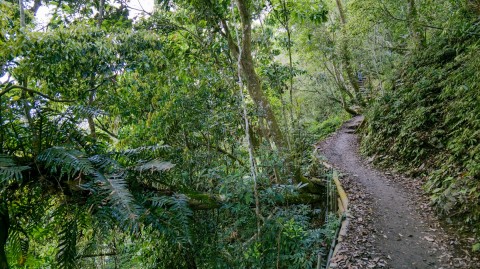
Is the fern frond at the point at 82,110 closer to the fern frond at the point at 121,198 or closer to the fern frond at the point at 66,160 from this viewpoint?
the fern frond at the point at 66,160

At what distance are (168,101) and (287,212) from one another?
2.72 metres

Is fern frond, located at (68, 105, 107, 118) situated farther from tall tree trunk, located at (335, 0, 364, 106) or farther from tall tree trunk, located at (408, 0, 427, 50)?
tall tree trunk, located at (335, 0, 364, 106)

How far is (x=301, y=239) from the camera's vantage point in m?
4.16

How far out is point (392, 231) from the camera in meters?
5.16

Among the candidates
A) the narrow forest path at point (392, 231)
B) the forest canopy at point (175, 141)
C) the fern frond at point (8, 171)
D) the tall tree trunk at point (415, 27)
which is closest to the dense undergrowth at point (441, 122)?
the forest canopy at point (175, 141)

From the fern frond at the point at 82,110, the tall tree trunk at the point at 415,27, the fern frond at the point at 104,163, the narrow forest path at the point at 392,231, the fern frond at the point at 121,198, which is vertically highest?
the tall tree trunk at the point at 415,27

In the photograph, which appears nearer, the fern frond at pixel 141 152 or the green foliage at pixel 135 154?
the green foliage at pixel 135 154

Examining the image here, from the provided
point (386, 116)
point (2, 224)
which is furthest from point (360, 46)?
point (2, 224)

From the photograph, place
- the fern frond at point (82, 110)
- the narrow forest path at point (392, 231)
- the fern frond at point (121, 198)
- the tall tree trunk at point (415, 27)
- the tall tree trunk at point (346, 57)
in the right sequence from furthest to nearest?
the tall tree trunk at point (346, 57) → the tall tree trunk at point (415, 27) → the narrow forest path at point (392, 231) → the fern frond at point (82, 110) → the fern frond at point (121, 198)

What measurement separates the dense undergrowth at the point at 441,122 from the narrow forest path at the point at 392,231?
435 mm

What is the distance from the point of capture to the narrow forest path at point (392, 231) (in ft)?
14.0

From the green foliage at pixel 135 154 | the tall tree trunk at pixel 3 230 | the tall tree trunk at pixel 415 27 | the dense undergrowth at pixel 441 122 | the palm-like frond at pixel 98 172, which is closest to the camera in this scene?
the palm-like frond at pixel 98 172

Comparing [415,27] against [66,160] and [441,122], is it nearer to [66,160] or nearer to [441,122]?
[441,122]

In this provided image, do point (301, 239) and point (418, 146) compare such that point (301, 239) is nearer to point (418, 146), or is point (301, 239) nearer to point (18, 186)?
point (18, 186)
